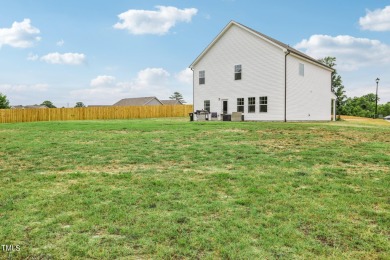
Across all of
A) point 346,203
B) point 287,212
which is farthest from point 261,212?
point 346,203

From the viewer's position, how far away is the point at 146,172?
7094 mm

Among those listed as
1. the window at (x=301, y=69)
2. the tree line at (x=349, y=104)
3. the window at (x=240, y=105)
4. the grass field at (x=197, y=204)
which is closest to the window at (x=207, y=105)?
the window at (x=240, y=105)

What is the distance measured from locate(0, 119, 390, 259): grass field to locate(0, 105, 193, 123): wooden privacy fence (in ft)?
107

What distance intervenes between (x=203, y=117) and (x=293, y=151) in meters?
18.6

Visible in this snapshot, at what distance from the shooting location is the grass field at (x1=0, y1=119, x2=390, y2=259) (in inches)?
140

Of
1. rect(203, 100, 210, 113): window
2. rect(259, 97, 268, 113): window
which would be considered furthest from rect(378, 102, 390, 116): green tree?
rect(203, 100, 210, 113): window

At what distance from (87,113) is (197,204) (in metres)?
39.8

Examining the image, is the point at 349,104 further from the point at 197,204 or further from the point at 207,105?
the point at 197,204

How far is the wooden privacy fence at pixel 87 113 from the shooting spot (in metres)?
38.2

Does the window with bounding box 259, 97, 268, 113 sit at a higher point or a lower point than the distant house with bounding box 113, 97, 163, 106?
lower

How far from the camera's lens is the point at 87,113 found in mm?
41812

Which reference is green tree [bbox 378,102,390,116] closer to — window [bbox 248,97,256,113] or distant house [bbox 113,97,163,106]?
distant house [bbox 113,97,163,106]

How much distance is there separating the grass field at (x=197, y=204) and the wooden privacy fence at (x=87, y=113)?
107 ft

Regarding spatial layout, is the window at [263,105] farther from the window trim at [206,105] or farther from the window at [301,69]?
the window trim at [206,105]
